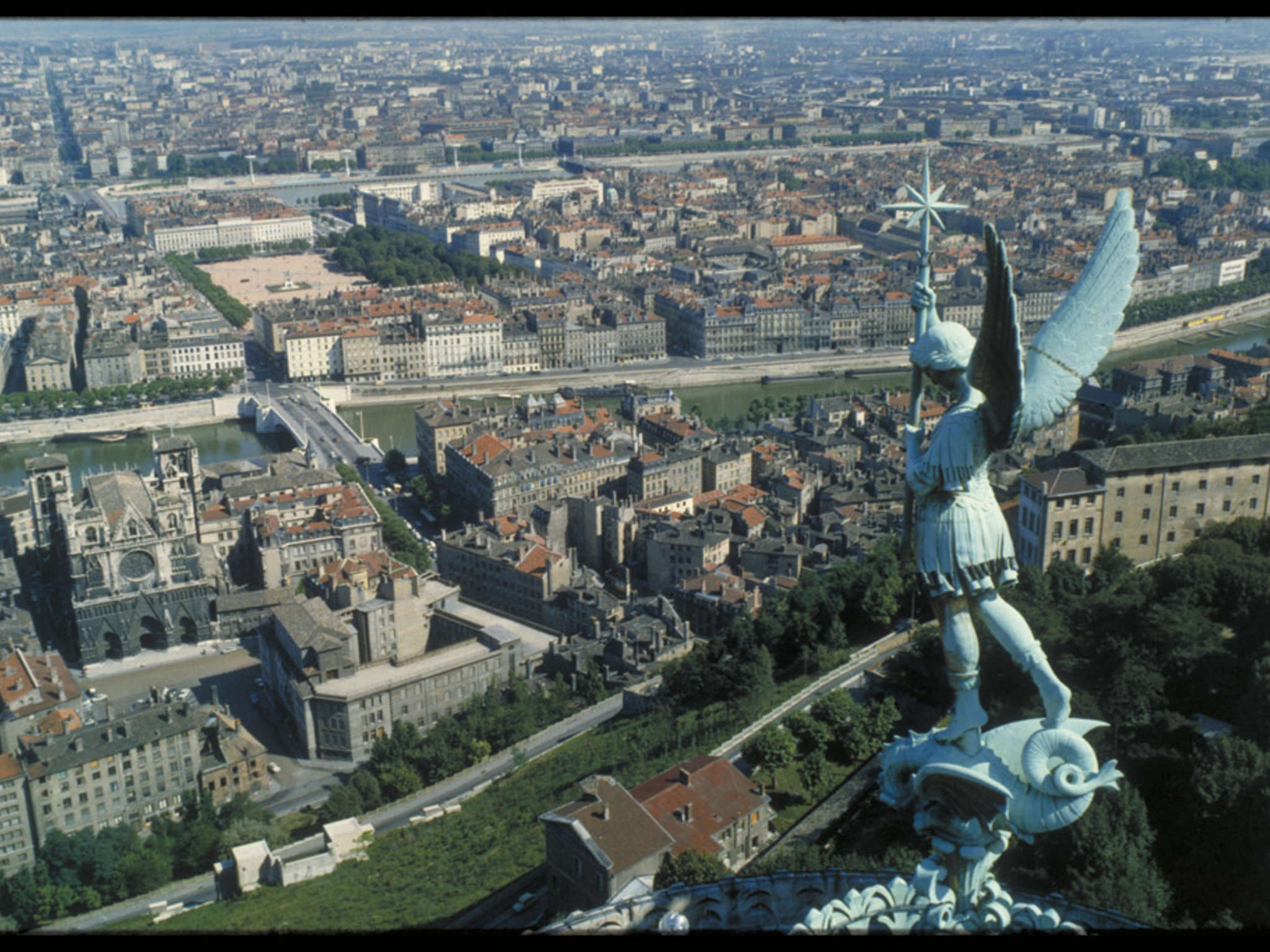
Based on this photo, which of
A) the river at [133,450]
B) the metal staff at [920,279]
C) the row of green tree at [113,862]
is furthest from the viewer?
the river at [133,450]

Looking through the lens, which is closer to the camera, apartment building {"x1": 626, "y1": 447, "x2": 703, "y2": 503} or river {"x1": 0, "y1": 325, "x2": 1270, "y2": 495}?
apartment building {"x1": 626, "y1": 447, "x2": 703, "y2": 503}

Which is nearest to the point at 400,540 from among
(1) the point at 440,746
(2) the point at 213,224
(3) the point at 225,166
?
(1) the point at 440,746

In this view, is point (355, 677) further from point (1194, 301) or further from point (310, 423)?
point (1194, 301)

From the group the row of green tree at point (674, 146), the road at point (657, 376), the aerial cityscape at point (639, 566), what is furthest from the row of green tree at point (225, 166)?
the road at point (657, 376)

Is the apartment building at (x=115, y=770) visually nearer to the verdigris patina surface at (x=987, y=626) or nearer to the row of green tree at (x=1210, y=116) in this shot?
the verdigris patina surface at (x=987, y=626)

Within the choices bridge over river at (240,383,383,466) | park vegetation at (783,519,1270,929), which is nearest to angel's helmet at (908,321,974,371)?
park vegetation at (783,519,1270,929)

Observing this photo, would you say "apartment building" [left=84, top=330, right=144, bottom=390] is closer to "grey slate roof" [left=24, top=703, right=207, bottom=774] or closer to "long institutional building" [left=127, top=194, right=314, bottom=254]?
"long institutional building" [left=127, top=194, right=314, bottom=254]
